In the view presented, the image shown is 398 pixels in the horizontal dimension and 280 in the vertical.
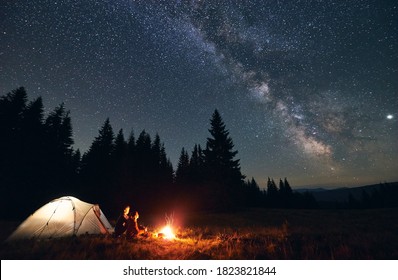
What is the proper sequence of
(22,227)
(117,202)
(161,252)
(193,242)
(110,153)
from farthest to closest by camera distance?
(110,153), (117,202), (22,227), (193,242), (161,252)

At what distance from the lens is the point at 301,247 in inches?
314

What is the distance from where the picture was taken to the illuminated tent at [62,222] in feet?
33.7

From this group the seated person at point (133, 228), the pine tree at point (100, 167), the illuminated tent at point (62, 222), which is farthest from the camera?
the pine tree at point (100, 167)

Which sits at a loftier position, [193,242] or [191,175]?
[191,175]

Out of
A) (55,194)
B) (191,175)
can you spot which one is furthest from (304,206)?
(55,194)

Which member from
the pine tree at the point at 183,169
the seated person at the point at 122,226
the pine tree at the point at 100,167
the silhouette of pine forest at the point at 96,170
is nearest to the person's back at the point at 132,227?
the seated person at the point at 122,226

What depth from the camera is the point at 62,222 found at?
35.2 feet

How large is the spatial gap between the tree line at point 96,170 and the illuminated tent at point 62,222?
17.8 metres

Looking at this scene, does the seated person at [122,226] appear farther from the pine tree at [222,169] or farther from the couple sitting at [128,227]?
the pine tree at [222,169]

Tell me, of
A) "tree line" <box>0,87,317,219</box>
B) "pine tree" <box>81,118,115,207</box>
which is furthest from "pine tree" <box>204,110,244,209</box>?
"pine tree" <box>81,118,115,207</box>

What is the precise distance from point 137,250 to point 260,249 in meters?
4.10

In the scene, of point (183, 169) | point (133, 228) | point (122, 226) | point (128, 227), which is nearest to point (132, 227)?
point (133, 228)

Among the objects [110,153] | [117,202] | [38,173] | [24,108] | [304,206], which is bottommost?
[304,206]
